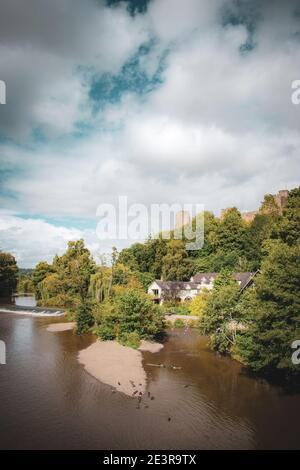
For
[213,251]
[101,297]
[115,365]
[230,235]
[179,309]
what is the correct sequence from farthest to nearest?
1. [213,251]
2. [230,235]
3. [179,309]
4. [101,297]
5. [115,365]

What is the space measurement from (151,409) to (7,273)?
61.2 meters

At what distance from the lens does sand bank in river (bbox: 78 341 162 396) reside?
2061cm

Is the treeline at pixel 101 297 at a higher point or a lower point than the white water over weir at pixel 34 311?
higher

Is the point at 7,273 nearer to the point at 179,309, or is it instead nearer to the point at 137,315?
the point at 179,309

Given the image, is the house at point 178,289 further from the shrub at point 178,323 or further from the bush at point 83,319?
the bush at point 83,319

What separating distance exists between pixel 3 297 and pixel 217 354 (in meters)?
57.1

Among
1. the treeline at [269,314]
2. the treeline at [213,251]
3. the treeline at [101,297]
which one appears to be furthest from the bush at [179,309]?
the treeline at [269,314]

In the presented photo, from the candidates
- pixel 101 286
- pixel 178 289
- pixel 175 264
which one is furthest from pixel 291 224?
pixel 101 286

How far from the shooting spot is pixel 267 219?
57688 millimetres

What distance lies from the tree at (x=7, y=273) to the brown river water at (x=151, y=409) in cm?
4699

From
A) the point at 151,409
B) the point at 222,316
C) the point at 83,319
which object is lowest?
the point at 151,409

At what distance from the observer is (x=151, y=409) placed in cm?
1712

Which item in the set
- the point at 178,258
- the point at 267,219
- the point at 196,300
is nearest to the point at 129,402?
the point at 196,300

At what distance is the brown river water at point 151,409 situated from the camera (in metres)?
14.3
